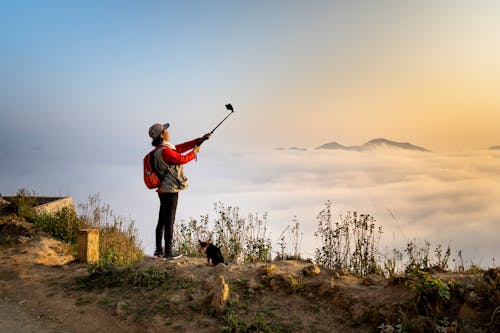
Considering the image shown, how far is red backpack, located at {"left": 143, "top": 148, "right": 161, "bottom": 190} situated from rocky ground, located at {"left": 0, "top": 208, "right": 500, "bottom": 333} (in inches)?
52.0

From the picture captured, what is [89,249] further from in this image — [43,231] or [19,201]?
[19,201]

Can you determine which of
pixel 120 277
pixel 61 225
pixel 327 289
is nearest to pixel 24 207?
pixel 61 225

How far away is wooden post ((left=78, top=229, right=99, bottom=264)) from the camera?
8.97 meters

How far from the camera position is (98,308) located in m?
6.86

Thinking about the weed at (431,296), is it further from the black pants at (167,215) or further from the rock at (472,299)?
the black pants at (167,215)

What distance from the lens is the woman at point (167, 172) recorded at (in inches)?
309

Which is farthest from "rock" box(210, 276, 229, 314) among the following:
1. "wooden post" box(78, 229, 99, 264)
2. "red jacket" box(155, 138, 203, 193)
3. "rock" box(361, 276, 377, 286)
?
"wooden post" box(78, 229, 99, 264)

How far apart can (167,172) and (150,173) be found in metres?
0.29

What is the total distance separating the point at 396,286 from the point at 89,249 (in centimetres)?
573

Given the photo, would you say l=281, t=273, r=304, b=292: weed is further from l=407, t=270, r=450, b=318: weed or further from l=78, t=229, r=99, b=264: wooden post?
l=78, t=229, r=99, b=264: wooden post

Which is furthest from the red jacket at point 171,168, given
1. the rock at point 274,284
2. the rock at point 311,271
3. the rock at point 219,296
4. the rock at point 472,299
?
the rock at point 472,299

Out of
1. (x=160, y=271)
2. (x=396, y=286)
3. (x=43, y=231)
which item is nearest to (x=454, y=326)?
(x=396, y=286)

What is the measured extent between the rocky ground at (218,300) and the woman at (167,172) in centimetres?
63

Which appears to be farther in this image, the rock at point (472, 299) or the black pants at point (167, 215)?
the black pants at point (167, 215)
